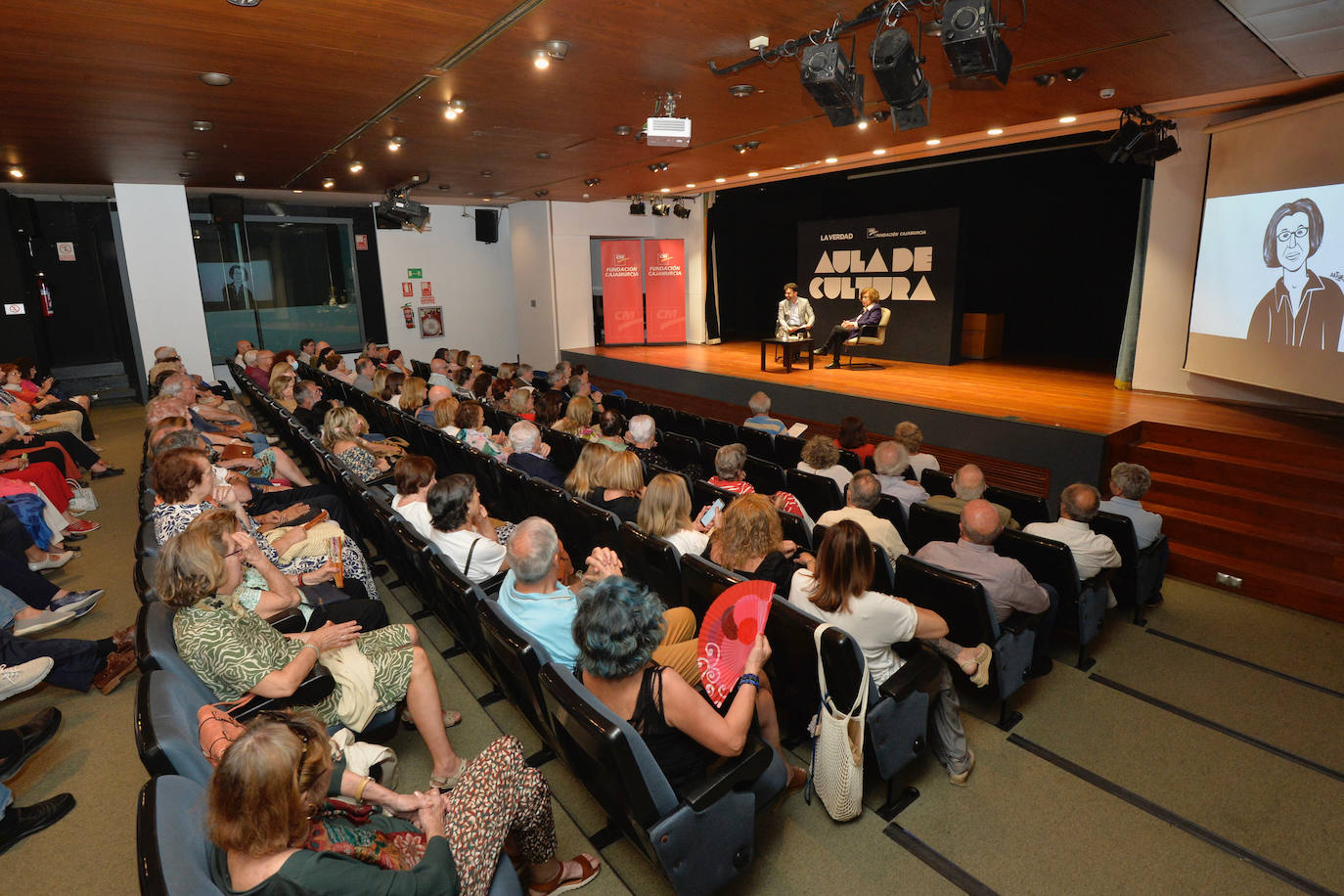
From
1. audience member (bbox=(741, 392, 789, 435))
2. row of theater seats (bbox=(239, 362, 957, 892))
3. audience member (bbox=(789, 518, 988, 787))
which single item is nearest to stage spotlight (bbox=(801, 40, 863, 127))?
audience member (bbox=(741, 392, 789, 435))

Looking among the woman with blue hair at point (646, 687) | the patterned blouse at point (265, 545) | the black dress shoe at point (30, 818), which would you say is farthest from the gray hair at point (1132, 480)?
the black dress shoe at point (30, 818)

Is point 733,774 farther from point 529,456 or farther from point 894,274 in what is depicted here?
point 894,274

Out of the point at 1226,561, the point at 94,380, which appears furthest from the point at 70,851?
the point at 94,380

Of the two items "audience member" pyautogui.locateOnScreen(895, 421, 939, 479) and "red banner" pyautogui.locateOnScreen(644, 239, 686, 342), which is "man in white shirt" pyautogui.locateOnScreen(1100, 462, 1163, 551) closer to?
"audience member" pyautogui.locateOnScreen(895, 421, 939, 479)

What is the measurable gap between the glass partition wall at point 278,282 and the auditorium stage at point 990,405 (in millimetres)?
6858

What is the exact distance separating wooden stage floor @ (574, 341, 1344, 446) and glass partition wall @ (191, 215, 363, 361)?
23.2 ft

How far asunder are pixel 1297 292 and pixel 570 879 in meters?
7.40

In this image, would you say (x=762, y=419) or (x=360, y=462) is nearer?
(x=360, y=462)

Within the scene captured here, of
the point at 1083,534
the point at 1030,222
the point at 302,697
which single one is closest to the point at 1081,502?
the point at 1083,534

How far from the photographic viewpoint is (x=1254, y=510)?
5137 millimetres

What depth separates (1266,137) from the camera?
6.21 m

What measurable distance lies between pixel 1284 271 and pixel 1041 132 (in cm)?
292

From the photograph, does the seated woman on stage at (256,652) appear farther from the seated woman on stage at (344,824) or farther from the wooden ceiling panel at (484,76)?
the wooden ceiling panel at (484,76)

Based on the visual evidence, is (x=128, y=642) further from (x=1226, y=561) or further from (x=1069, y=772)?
(x=1226, y=561)
